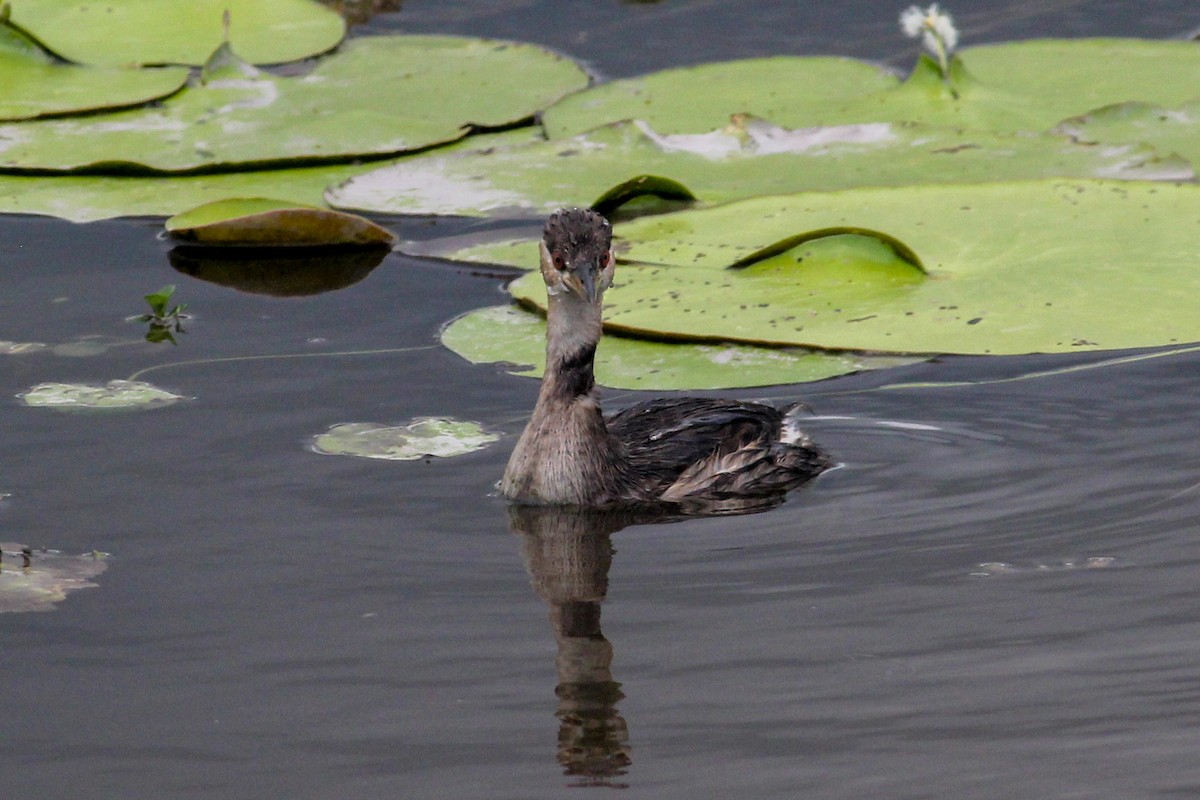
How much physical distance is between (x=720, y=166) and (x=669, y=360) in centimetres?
236

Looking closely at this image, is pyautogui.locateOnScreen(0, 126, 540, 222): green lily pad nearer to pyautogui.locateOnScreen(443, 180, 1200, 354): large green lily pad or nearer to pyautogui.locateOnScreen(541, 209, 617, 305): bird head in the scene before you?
pyautogui.locateOnScreen(443, 180, 1200, 354): large green lily pad

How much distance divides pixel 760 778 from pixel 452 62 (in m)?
7.32

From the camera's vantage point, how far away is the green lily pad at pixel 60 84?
30.2 feet

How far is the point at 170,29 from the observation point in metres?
10.5

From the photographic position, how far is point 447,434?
5.89 meters

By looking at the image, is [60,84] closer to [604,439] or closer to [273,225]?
[273,225]

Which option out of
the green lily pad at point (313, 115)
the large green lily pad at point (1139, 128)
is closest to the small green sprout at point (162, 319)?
the green lily pad at point (313, 115)

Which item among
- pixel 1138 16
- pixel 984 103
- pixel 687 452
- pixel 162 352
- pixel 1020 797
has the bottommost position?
pixel 1020 797

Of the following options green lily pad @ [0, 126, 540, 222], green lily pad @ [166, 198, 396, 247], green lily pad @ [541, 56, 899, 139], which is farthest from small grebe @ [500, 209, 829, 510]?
green lily pad @ [541, 56, 899, 139]

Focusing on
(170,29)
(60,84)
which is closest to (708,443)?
(60,84)

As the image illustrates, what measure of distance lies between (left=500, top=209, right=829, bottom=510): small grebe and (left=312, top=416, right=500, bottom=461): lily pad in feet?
1.26

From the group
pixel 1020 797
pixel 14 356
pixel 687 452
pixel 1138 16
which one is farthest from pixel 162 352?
pixel 1138 16

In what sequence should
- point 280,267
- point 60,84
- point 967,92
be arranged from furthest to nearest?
point 60,84 → point 967,92 → point 280,267

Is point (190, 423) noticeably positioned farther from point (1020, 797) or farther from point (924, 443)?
point (1020, 797)
